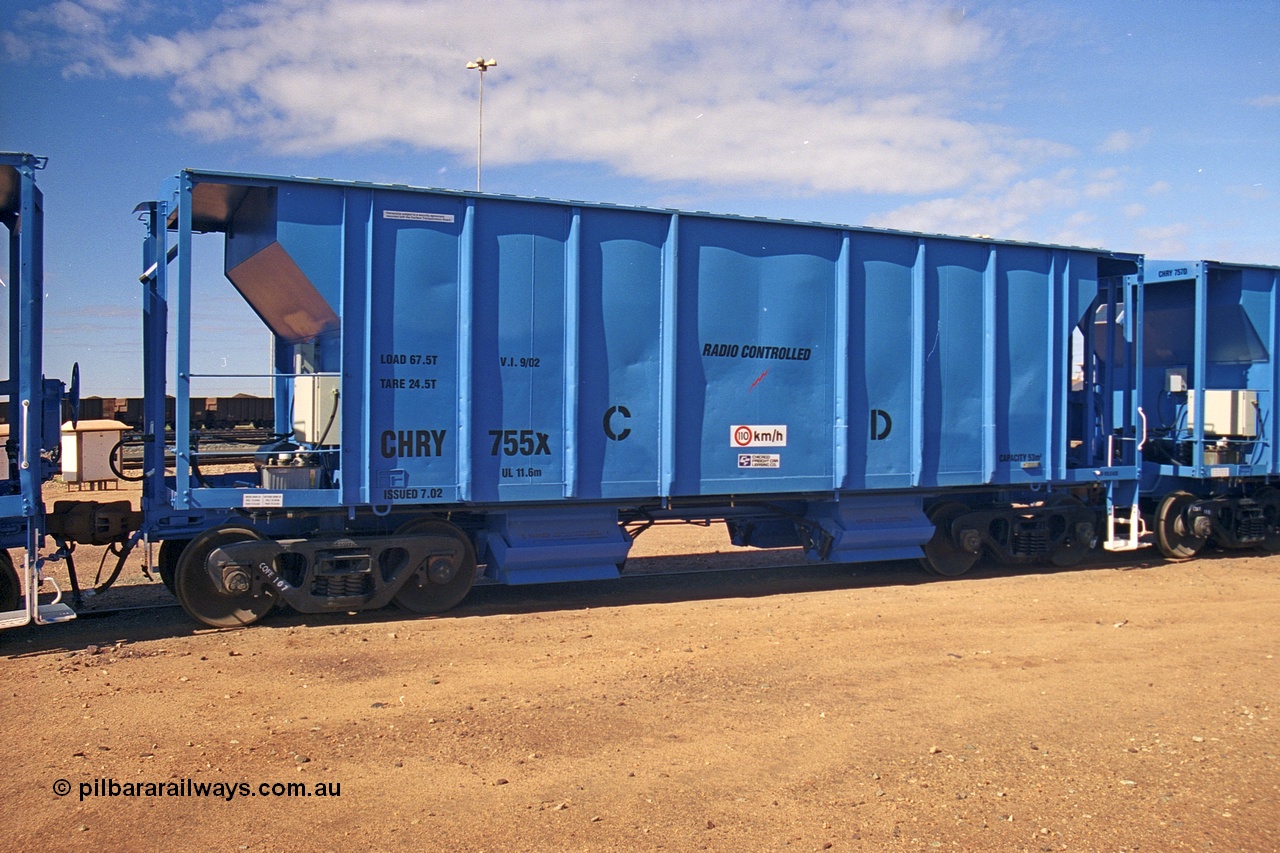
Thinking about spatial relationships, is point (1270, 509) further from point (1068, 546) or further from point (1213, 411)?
point (1068, 546)

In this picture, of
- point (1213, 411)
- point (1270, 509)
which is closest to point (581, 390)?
point (1213, 411)

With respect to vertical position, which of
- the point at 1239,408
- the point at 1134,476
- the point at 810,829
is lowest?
the point at 810,829

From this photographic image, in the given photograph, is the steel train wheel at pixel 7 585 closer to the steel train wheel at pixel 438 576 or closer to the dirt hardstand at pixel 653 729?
the dirt hardstand at pixel 653 729

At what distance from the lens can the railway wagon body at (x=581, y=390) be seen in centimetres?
780

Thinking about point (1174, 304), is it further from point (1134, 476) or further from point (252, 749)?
point (252, 749)

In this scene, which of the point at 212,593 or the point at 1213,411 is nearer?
the point at 212,593

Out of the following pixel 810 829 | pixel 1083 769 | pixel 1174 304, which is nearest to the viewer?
pixel 810 829

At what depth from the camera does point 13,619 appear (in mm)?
6875

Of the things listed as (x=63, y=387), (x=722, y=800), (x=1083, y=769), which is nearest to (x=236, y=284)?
(x=63, y=387)

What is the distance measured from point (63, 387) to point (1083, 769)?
8.16 m

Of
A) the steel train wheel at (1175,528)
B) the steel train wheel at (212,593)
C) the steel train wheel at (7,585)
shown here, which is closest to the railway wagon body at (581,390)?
the steel train wheel at (212,593)

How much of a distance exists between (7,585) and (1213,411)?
1335 centimetres

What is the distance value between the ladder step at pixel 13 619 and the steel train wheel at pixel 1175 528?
12.2m

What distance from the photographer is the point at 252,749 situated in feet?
16.4
